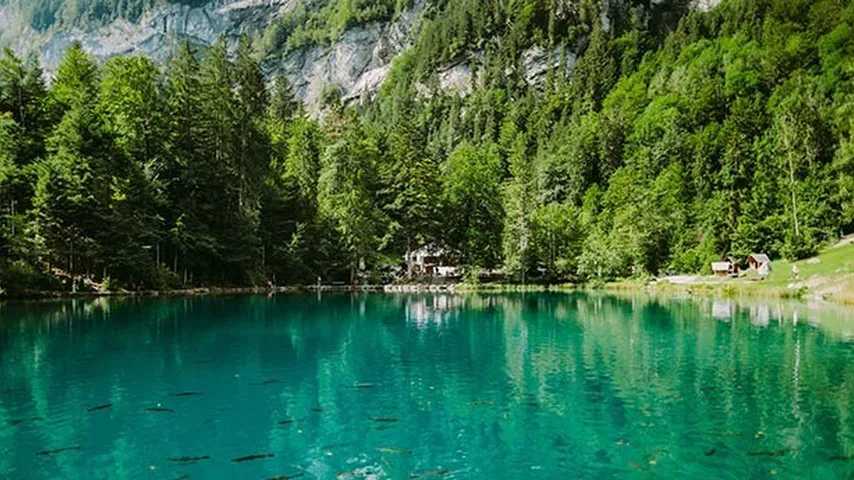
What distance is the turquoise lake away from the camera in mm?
15523

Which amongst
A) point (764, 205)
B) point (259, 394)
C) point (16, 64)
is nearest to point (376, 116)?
point (764, 205)

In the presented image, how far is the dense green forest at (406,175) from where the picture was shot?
66.0m

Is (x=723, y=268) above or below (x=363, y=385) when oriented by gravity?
above

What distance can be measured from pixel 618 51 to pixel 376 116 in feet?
215

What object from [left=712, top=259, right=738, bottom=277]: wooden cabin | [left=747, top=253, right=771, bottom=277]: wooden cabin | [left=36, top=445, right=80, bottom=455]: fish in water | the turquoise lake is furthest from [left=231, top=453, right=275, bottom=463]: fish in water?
[left=712, top=259, right=738, bottom=277]: wooden cabin

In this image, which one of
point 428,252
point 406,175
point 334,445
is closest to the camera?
point 334,445

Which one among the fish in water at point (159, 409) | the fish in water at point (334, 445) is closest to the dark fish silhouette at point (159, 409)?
the fish in water at point (159, 409)

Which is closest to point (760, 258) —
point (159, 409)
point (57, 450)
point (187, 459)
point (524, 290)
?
point (524, 290)

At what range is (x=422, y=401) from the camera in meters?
21.9

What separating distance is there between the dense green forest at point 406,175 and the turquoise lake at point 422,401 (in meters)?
25.9

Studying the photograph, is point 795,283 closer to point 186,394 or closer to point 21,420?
point 186,394

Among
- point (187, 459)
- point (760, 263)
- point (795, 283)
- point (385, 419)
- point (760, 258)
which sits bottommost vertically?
point (385, 419)

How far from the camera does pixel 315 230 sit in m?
89.6

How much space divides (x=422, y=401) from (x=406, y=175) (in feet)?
266
